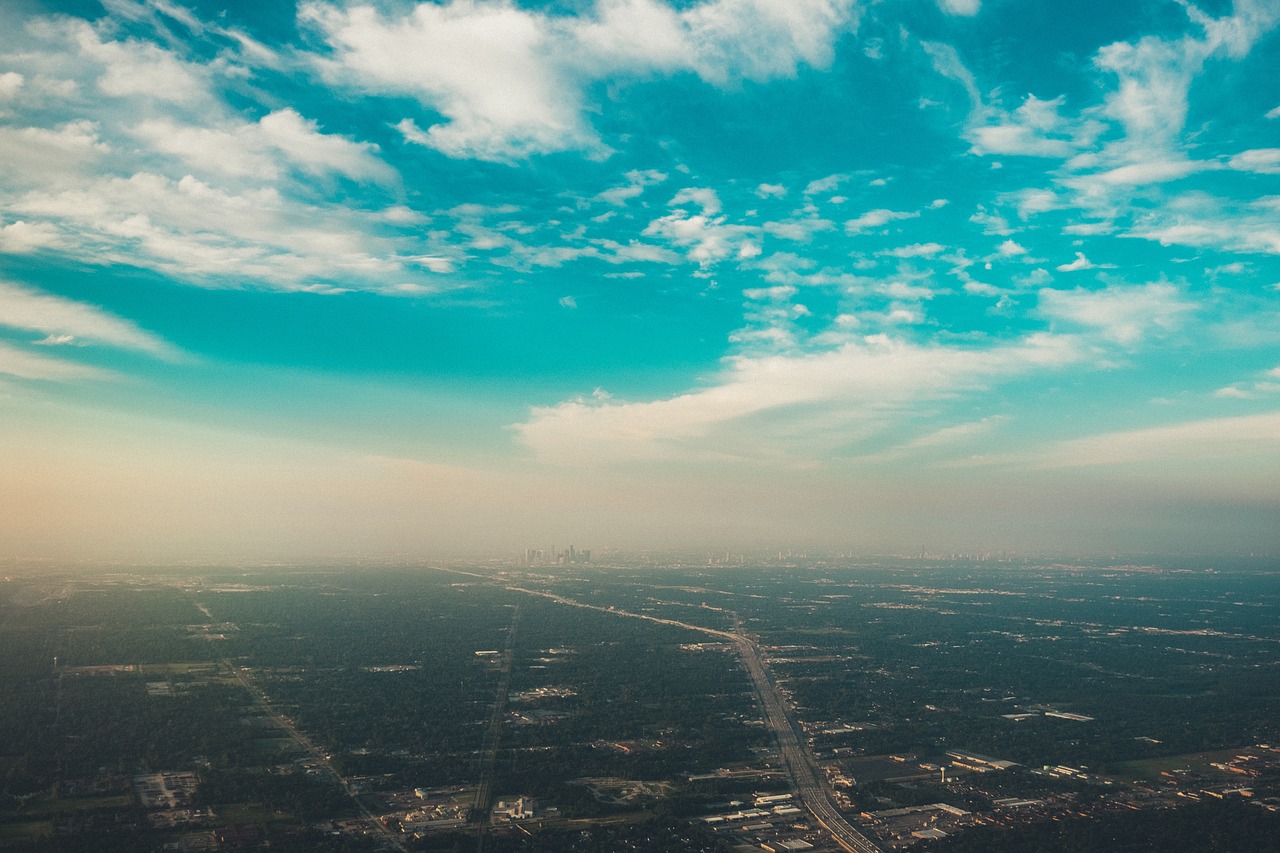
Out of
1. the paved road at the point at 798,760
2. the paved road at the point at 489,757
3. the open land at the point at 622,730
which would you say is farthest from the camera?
the paved road at the point at 489,757

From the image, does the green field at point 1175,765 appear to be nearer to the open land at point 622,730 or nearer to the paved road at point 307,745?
the open land at point 622,730

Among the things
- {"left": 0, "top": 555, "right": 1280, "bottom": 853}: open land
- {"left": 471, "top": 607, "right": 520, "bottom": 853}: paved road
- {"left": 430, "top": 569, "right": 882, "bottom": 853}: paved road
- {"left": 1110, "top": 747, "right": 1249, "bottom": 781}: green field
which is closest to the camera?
{"left": 430, "top": 569, "right": 882, "bottom": 853}: paved road

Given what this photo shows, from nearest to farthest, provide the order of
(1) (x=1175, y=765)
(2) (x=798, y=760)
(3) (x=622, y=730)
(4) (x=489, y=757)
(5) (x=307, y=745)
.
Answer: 1. (4) (x=489, y=757)
2. (2) (x=798, y=760)
3. (1) (x=1175, y=765)
4. (5) (x=307, y=745)
5. (3) (x=622, y=730)

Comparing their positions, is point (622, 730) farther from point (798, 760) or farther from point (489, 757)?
point (798, 760)

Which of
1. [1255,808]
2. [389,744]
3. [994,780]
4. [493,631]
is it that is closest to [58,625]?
[493,631]

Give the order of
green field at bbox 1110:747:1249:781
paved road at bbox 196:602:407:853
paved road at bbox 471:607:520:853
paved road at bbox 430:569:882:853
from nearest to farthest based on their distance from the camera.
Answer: paved road at bbox 196:602:407:853
paved road at bbox 430:569:882:853
paved road at bbox 471:607:520:853
green field at bbox 1110:747:1249:781

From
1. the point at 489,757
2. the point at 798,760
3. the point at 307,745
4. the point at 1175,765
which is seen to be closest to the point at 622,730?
the point at 489,757

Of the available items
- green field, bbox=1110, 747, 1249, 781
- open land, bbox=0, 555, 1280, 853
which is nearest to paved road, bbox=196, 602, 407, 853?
open land, bbox=0, 555, 1280, 853

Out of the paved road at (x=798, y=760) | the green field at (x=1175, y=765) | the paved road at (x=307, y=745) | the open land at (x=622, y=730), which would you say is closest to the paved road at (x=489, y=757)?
the open land at (x=622, y=730)

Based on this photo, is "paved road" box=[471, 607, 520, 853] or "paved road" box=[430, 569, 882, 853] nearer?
"paved road" box=[430, 569, 882, 853]

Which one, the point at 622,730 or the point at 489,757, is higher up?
the point at 622,730

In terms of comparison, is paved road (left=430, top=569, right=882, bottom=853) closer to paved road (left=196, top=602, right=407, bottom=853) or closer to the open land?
the open land

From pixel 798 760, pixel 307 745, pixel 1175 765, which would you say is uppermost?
pixel 1175 765
